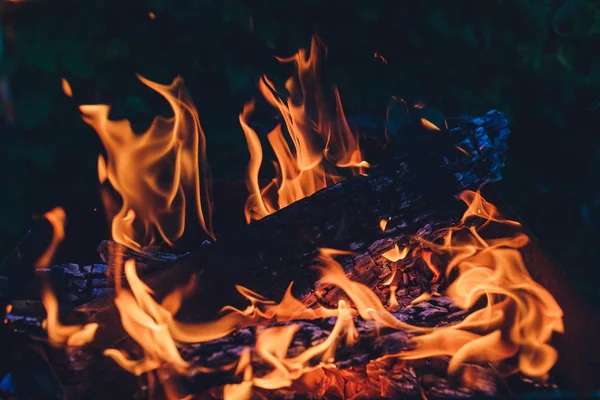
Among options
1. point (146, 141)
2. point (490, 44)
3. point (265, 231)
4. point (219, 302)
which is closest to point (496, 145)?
point (490, 44)

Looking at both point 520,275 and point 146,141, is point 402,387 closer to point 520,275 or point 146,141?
point 520,275

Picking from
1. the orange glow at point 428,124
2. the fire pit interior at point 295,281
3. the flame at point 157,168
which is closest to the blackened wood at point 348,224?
the fire pit interior at point 295,281

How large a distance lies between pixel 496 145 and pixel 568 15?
37.2 inches

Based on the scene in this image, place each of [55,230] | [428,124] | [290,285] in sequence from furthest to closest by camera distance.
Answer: [428,124]
[55,230]
[290,285]

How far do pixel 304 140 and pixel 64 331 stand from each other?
1306 mm

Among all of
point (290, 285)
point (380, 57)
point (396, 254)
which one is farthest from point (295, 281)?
point (380, 57)

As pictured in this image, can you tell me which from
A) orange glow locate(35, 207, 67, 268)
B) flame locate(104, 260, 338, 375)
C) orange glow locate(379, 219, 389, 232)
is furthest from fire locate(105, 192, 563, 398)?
orange glow locate(35, 207, 67, 268)

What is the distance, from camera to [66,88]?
6.68ft

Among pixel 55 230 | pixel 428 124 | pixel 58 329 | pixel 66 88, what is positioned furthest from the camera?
pixel 428 124

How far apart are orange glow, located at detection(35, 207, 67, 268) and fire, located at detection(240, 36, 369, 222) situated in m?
0.73

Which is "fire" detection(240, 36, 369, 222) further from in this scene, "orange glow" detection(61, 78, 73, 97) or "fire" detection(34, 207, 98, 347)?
"fire" detection(34, 207, 98, 347)

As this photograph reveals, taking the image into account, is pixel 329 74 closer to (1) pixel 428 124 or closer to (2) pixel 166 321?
(1) pixel 428 124

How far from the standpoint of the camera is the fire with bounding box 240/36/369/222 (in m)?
2.19

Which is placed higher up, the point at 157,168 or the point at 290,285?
the point at 157,168
